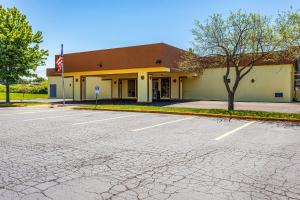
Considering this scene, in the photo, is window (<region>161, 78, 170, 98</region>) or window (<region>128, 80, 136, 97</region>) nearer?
window (<region>161, 78, 170, 98</region>)

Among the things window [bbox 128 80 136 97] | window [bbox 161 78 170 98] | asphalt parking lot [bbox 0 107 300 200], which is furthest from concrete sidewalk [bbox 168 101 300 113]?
window [bbox 128 80 136 97]

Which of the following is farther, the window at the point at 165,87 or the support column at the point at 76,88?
the window at the point at 165,87

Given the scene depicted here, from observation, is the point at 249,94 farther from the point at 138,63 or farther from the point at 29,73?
the point at 29,73

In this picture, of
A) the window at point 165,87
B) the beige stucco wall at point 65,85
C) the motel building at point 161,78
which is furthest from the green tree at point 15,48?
the window at point 165,87

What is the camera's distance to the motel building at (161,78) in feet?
78.5

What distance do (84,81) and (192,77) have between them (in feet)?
40.6

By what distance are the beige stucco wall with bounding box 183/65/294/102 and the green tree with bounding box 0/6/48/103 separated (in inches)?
652

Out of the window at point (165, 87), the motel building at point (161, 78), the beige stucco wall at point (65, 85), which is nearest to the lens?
the motel building at point (161, 78)

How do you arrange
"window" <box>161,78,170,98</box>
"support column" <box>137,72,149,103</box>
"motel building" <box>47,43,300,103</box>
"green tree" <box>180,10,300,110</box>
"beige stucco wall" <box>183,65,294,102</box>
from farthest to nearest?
"window" <box>161,78,170,98</box> < "beige stucco wall" <box>183,65,294,102</box> < "support column" <box>137,72,149,103</box> < "motel building" <box>47,43,300,103</box> < "green tree" <box>180,10,300,110</box>

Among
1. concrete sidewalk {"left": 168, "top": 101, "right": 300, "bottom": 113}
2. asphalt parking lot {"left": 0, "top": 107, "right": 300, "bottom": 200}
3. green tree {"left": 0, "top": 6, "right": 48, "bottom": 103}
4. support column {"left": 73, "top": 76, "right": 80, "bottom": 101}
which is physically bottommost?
asphalt parking lot {"left": 0, "top": 107, "right": 300, "bottom": 200}

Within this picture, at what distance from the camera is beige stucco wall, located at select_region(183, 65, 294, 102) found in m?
25.7

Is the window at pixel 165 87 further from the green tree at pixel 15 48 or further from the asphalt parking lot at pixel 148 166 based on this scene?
the asphalt parking lot at pixel 148 166

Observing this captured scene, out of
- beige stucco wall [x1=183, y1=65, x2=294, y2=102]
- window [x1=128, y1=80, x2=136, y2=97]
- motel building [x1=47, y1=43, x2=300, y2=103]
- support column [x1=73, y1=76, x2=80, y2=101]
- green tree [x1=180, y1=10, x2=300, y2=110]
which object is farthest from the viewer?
window [x1=128, y1=80, x2=136, y2=97]

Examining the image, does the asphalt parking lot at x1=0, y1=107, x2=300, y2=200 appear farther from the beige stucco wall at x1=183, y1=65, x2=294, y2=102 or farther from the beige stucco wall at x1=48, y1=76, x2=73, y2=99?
the beige stucco wall at x1=48, y1=76, x2=73, y2=99
